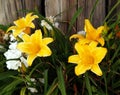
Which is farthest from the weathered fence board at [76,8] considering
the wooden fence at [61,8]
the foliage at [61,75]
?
the foliage at [61,75]

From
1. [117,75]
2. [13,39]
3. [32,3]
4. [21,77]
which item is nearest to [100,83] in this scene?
[117,75]

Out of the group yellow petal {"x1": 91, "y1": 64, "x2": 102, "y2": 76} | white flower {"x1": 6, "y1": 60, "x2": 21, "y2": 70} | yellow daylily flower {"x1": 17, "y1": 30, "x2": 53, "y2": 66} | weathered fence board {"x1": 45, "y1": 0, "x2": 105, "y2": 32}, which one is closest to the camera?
yellow petal {"x1": 91, "y1": 64, "x2": 102, "y2": 76}

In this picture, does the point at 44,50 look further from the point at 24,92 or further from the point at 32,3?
the point at 32,3

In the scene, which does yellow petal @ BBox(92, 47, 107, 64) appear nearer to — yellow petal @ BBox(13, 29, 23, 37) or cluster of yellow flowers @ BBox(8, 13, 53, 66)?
cluster of yellow flowers @ BBox(8, 13, 53, 66)

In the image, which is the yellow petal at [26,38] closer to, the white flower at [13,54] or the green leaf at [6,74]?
the white flower at [13,54]

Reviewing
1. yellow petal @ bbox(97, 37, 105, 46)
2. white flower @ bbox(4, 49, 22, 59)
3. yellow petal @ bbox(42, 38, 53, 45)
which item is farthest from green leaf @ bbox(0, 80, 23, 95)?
yellow petal @ bbox(97, 37, 105, 46)

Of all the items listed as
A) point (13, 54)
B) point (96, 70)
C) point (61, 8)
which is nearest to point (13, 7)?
point (61, 8)
